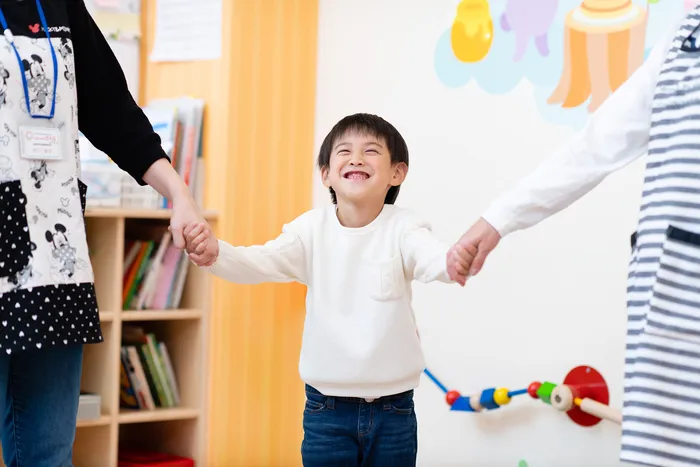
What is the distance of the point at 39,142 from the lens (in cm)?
142

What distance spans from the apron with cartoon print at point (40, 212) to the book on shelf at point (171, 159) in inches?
59.0

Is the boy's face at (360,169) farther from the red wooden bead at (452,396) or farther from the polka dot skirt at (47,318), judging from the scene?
the red wooden bead at (452,396)

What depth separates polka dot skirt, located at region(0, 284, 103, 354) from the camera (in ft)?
4.45

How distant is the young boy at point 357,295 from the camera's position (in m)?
1.98

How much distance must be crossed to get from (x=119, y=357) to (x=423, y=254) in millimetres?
1305

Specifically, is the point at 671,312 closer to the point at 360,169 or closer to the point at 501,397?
the point at 360,169

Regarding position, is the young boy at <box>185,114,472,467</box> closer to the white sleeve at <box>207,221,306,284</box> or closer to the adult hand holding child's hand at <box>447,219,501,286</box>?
the white sleeve at <box>207,221,306,284</box>

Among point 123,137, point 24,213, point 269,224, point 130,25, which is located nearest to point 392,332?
point 123,137

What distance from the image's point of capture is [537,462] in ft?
8.67

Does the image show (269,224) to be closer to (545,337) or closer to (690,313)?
(545,337)

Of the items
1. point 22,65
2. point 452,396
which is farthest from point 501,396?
point 22,65

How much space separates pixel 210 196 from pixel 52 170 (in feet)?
5.63

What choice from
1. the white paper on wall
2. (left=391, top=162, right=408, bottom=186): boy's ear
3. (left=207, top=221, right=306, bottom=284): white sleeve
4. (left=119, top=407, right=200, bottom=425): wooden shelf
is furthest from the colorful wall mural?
(left=119, top=407, right=200, bottom=425): wooden shelf

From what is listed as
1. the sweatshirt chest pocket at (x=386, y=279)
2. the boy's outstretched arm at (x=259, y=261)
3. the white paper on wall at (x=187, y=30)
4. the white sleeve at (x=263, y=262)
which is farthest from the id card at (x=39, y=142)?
the white paper on wall at (x=187, y=30)
